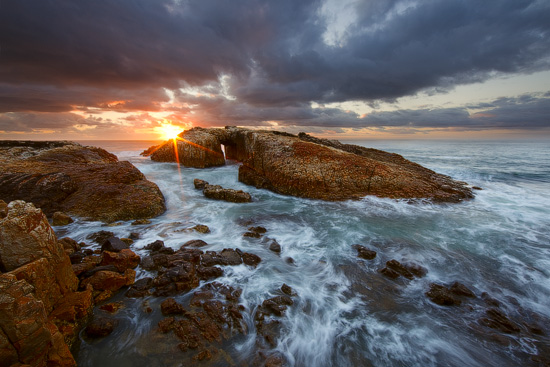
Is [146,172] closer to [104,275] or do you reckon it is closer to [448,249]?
[104,275]

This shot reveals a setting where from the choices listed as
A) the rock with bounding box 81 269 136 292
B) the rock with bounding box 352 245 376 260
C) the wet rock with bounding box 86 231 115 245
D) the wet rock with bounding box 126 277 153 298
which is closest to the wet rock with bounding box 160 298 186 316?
the wet rock with bounding box 126 277 153 298

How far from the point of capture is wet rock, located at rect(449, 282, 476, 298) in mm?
5543

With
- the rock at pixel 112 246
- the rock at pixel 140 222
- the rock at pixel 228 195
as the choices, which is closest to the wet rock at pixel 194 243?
the rock at pixel 112 246

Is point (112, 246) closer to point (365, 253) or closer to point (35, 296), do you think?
point (35, 296)

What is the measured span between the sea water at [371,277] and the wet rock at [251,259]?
0.21m

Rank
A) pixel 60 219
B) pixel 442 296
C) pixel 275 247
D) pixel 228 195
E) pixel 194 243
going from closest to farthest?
pixel 442 296
pixel 194 243
pixel 275 247
pixel 60 219
pixel 228 195

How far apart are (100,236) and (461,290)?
10799 mm

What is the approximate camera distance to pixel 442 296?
17.5ft

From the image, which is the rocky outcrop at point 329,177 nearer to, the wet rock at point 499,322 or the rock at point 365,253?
the rock at point 365,253

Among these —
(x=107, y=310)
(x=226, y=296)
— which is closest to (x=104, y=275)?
(x=107, y=310)

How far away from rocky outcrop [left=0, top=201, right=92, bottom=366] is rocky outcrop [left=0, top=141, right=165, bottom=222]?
5548mm

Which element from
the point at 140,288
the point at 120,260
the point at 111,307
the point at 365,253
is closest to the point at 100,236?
the point at 120,260

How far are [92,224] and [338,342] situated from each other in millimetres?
9616

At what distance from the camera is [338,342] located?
172 inches
